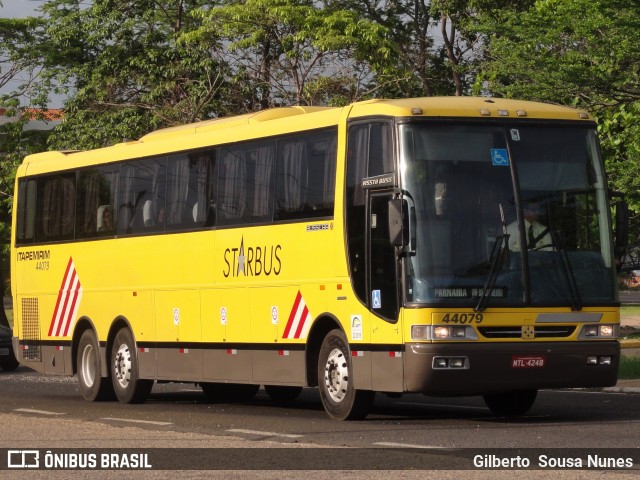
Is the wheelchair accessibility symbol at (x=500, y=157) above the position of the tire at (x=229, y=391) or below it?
above

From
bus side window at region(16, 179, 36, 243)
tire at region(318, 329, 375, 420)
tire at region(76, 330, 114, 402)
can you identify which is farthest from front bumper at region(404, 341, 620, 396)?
bus side window at region(16, 179, 36, 243)

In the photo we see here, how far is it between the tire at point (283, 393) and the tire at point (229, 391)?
45 cm

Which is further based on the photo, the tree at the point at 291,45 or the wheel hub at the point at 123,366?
the tree at the point at 291,45

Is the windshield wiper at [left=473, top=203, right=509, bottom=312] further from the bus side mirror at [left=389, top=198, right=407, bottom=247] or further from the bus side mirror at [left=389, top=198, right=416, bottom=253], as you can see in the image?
the bus side mirror at [left=389, top=198, right=407, bottom=247]

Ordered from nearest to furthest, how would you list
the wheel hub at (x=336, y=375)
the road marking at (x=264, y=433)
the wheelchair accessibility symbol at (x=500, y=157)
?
the road marking at (x=264, y=433)
the wheelchair accessibility symbol at (x=500, y=157)
the wheel hub at (x=336, y=375)

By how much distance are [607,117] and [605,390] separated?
35.6ft

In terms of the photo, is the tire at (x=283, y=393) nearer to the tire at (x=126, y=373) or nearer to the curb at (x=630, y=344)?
the tire at (x=126, y=373)

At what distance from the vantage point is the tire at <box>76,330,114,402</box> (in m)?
22.0

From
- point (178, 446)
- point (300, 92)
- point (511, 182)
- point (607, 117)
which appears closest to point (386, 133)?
point (511, 182)

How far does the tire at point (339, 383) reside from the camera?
54.0 feet

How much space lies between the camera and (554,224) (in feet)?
53.5

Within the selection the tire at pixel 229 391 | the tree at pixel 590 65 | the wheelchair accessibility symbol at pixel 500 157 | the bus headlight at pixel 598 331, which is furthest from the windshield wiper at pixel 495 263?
the tree at pixel 590 65

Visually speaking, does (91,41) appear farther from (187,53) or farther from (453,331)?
(453,331)

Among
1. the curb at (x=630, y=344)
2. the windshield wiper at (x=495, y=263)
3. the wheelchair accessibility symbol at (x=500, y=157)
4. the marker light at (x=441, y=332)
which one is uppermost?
the wheelchair accessibility symbol at (x=500, y=157)
